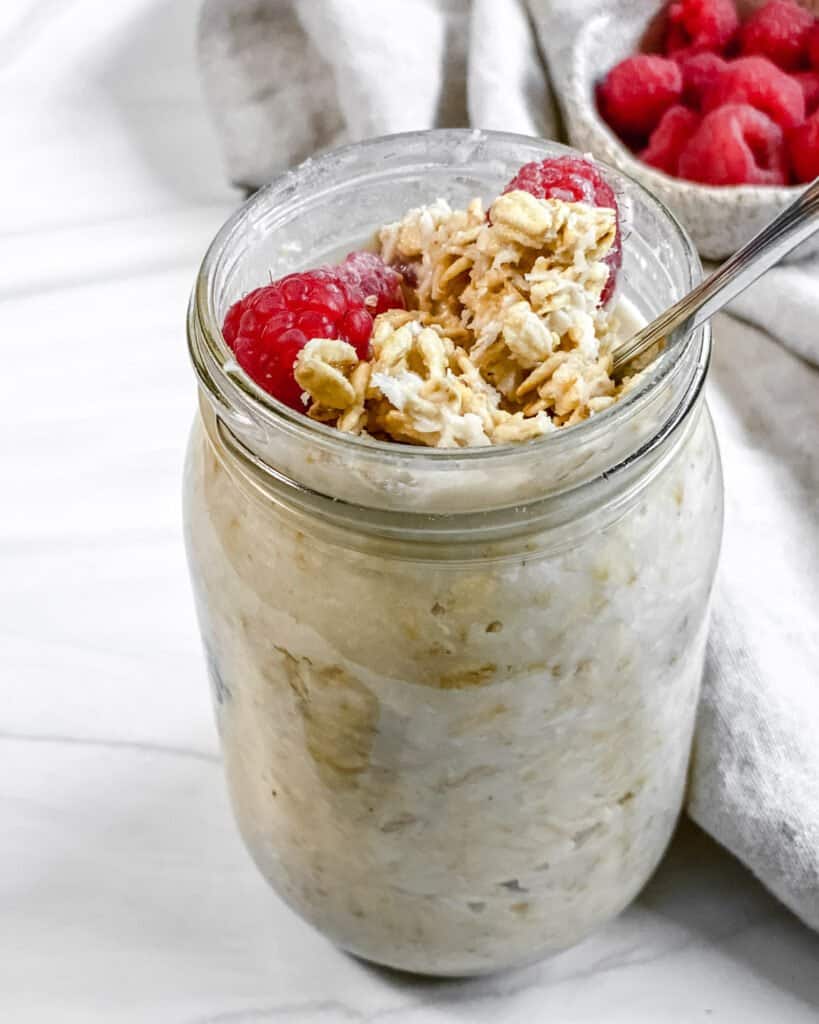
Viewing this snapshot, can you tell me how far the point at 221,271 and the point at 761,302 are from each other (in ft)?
1.86

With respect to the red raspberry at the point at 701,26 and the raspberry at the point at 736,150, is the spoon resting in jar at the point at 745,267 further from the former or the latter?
the red raspberry at the point at 701,26

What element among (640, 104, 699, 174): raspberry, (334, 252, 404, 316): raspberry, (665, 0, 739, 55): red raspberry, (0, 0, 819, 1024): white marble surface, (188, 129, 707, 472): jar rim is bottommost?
(0, 0, 819, 1024): white marble surface

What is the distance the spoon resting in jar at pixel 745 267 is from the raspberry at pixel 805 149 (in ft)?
2.13

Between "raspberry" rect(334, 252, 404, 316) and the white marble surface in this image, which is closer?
"raspberry" rect(334, 252, 404, 316)

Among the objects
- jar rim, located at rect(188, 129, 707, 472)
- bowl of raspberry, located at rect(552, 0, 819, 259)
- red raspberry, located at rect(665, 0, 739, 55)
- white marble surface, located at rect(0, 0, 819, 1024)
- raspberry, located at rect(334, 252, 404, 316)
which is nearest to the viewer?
jar rim, located at rect(188, 129, 707, 472)

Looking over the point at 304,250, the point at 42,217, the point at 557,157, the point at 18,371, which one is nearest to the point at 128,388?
the point at 18,371

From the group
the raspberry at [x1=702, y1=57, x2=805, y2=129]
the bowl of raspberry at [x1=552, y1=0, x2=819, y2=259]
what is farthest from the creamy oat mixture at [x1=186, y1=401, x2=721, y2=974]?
the raspberry at [x1=702, y1=57, x2=805, y2=129]

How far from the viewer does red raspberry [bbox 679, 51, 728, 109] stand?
116cm

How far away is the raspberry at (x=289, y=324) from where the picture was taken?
0.51m

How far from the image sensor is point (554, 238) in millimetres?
521

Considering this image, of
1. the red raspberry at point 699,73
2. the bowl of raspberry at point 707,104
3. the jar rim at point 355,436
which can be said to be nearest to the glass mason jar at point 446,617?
the jar rim at point 355,436

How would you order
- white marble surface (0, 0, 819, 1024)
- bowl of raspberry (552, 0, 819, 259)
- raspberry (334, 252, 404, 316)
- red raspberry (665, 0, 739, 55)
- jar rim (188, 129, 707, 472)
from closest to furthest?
jar rim (188, 129, 707, 472) → raspberry (334, 252, 404, 316) → white marble surface (0, 0, 819, 1024) → bowl of raspberry (552, 0, 819, 259) → red raspberry (665, 0, 739, 55)

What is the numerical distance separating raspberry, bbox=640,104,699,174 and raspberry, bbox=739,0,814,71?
4.7 inches

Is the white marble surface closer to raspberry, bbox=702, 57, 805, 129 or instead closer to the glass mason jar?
the glass mason jar
